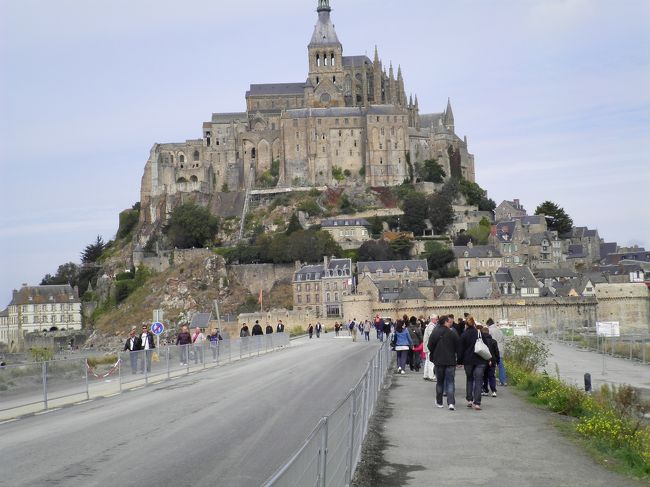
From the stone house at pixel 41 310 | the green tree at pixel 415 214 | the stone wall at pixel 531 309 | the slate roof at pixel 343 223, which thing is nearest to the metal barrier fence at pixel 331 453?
the stone wall at pixel 531 309

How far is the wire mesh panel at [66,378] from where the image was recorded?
1955 centimetres

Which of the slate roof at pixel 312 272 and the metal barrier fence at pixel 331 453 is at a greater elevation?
the slate roof at pixel 312 272

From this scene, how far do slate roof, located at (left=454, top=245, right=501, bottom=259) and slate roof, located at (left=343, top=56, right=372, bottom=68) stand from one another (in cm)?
3487

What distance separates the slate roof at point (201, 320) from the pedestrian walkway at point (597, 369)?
157ft

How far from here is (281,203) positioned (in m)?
113

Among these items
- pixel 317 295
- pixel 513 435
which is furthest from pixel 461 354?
pixel 317 295

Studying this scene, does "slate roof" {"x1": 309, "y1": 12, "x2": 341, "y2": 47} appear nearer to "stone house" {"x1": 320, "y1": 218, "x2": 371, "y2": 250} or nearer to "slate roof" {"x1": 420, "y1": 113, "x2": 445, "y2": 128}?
"slate roof" {"x1": 420, "y1": 113, "x2": 445, "y2": 128}

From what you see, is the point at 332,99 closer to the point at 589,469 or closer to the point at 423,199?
the point at 423,199

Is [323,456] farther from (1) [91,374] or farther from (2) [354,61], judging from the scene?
(2) [354,61]

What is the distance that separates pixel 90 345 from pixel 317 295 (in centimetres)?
2409

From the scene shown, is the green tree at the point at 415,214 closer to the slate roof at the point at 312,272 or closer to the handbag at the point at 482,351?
the slate roof at the point at 312,272

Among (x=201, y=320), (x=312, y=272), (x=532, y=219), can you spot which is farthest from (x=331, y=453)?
(x=532, y=219)

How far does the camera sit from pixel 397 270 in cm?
9481

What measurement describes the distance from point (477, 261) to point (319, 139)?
27.5 meters
